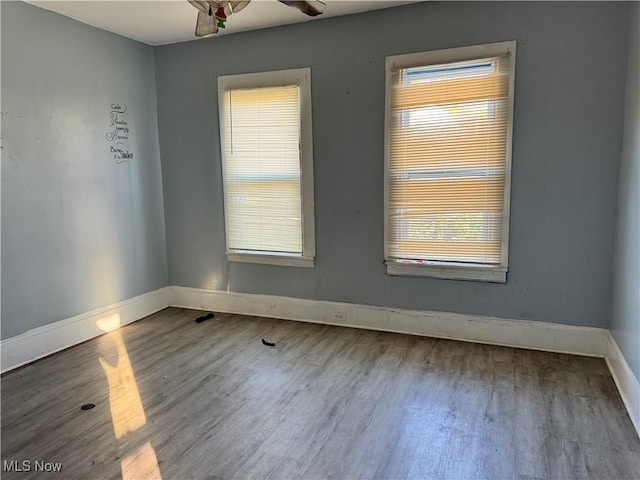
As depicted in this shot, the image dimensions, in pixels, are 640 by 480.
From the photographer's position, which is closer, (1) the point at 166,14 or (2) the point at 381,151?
(1) the point at 166,14

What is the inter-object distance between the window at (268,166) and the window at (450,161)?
0.78 meters

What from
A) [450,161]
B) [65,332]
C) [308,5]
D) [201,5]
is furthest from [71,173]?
[450,161]

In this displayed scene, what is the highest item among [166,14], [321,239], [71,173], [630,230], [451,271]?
[166,14]

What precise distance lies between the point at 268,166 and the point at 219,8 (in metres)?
1.92

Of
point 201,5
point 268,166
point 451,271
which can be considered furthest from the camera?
point 268,166

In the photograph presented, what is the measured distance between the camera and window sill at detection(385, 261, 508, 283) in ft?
10.9

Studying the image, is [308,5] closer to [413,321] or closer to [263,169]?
[263,169]

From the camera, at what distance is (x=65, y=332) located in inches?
139

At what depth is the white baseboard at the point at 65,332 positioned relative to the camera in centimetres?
315

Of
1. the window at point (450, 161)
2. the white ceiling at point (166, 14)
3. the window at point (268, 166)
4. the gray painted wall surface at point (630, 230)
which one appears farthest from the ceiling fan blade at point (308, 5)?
the gray painted wall surface at point (630, 230)

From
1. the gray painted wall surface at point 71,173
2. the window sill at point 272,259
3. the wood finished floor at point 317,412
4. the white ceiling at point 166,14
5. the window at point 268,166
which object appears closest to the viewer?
the wood finished floor at point 317,412

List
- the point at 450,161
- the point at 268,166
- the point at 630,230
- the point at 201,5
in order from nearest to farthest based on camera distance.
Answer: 1. the point at 201,5
2. the point at 630,230
3. the point at 450,161
4. the point at 268,166

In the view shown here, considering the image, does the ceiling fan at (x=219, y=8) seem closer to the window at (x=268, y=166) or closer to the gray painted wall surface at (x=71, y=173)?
the window at (x=268, y=166)

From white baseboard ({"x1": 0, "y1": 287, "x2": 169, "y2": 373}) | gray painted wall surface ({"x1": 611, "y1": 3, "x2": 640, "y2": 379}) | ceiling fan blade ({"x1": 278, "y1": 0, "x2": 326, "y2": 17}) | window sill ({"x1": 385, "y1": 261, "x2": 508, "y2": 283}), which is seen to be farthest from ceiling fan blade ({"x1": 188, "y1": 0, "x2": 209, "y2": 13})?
white baseboard ({"x1": 0, "y1": 287, "x2": 169, "y2": 373})
